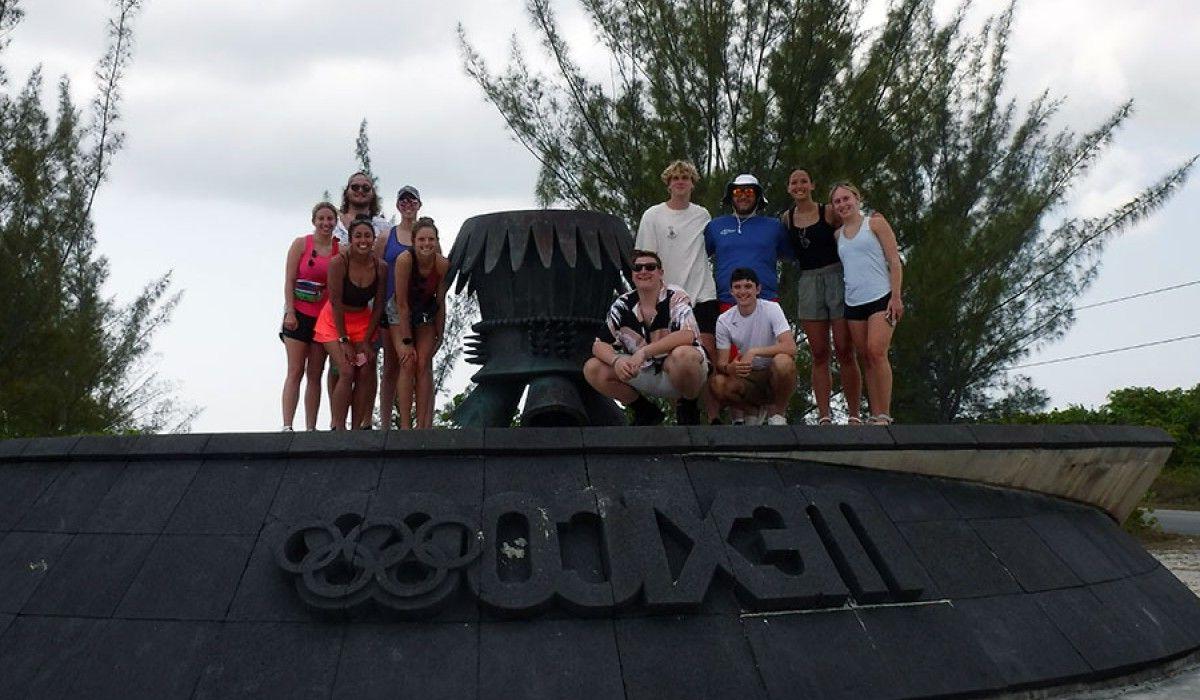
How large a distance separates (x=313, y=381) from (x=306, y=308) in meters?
0.42

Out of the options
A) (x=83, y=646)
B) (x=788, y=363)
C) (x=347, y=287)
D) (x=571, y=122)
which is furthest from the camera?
(x=571, y=122)

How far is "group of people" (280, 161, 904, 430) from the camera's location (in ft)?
21.1

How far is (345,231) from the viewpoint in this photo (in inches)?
292

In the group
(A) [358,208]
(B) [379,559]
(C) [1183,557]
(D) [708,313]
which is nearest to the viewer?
(B) [379,559]

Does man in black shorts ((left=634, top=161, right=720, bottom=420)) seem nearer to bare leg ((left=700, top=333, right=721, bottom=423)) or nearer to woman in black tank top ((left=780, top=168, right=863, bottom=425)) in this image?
bare leg ((left=700, top=333, right=721, bottom=423))

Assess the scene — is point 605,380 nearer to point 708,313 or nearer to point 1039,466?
point 708,313

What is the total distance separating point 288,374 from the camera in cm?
717

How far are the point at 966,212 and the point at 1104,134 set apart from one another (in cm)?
211

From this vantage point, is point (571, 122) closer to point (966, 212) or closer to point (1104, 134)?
point (966, 212)

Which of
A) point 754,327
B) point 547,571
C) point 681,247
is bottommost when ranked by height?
point 547,571

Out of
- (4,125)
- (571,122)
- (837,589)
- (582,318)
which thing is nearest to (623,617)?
(837,589)

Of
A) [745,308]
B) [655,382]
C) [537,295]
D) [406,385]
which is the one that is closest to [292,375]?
[406,385]

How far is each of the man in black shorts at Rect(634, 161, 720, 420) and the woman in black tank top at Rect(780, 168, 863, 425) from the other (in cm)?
49

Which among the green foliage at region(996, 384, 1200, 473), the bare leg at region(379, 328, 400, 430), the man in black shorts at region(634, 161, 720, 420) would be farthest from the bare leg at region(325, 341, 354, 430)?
the green foliage at region(996, 384, 1200, 473)
